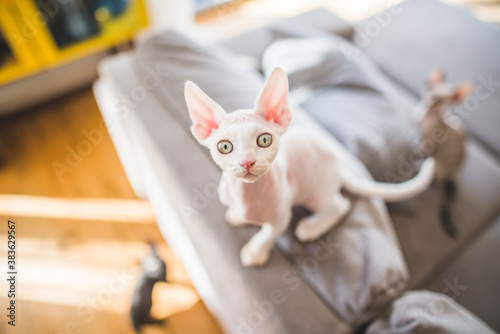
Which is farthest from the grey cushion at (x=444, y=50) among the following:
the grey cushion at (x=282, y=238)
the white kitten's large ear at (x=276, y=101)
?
the white kitten's large ear at (x=276, y=101)

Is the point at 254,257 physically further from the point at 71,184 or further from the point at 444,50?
the point at 444,50

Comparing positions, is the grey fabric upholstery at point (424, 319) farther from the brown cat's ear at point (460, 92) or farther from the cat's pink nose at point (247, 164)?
the brown cat's ear at point (460, 92)

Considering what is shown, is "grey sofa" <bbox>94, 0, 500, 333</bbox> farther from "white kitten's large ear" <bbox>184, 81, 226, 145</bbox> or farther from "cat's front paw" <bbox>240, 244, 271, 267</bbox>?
"white kitten's large ear" <bbox>184, 81, 226, 145</bbox>

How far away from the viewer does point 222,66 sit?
1047mm

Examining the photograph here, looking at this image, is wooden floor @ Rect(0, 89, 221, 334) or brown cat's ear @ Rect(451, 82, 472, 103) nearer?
brown cat's ear @ Rect(451, 82, 472, 103)

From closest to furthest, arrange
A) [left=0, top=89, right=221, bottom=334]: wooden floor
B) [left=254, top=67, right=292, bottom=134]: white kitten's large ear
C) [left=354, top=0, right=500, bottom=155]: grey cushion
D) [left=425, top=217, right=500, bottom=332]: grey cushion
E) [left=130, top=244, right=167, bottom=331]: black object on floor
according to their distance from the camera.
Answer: [left=254, top=67, right=292, bottom=134]: white kitten's large ear, [left=425, top=217, right=500, bottom=332]: grey cushion, [left=130, top=244, right=167, bottom=331]: black object on floor, [left=0, top=89, right=221, bottom=334]: wooden floor, [left=354, top=0, right=500, bottom=155]: grey cushion

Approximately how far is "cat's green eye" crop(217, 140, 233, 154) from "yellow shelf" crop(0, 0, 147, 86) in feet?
6.24

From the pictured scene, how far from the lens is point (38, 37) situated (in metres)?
1.78

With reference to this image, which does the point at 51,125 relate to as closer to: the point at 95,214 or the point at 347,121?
the point at 95,214

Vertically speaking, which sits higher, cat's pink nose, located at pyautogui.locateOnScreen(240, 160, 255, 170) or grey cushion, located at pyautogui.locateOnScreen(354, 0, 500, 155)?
cat's pink nose, located at pyautogui.locateOnScreen(240, 160, 255, 170)

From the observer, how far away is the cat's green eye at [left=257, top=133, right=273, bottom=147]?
48 cm

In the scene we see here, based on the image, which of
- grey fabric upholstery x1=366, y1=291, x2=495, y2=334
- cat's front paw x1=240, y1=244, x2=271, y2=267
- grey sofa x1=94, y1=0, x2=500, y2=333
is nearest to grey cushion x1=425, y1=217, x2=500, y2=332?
grey sofa x1=94, y1=0, x2=500, y2=333

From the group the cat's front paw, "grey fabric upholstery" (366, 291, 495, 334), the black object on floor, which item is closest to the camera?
"grey fabric upholstery" (366, 291, 495, 334)

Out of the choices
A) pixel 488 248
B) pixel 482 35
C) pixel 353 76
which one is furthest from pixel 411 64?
pixel 488 248
